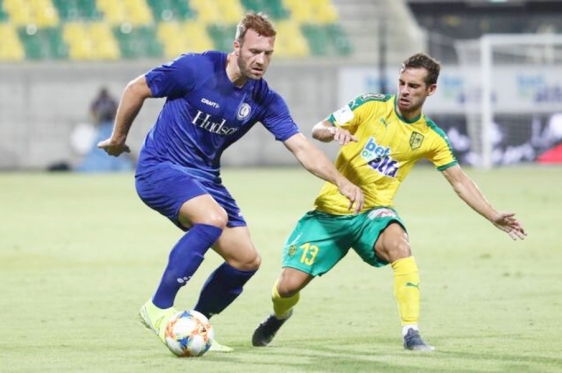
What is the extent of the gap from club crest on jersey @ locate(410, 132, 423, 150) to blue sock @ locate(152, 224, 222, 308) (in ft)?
4.91

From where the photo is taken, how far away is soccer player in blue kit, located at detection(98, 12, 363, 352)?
7410 mm

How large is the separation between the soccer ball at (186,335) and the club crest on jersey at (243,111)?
1.26m

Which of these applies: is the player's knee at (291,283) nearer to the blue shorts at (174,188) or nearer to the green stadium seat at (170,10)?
the blue shorts at (174,188)

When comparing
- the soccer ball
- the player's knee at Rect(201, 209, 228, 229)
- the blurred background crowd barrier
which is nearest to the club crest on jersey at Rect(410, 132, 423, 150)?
the player's knee at Rect(201, 209, 228, 229)

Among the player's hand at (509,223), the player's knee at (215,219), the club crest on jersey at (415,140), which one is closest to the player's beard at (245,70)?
the player's knee at (215,219)

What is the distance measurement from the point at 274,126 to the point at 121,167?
84.9ft

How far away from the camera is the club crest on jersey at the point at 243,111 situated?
771cm

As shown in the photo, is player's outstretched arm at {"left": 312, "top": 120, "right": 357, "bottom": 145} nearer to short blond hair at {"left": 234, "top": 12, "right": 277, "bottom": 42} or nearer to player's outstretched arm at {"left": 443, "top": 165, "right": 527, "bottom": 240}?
→ short blond hair at {"left": 234, "top": 12, "right": 277, "bottom": 42}

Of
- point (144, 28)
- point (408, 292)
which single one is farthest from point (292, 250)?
point (144, 28)

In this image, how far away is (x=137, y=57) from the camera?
111 feet

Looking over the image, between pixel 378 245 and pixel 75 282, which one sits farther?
pixel 75 282

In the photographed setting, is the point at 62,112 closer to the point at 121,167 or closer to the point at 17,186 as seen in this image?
the point at 121,167

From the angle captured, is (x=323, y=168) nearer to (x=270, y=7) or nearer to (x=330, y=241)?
(x=330, y=241)

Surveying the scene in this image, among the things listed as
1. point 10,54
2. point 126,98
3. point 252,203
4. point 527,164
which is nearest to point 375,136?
point 126,98
